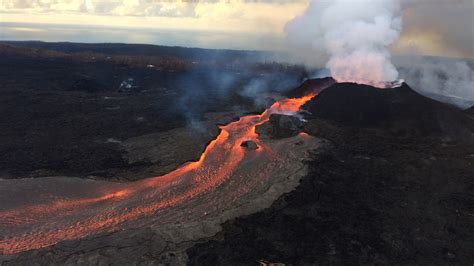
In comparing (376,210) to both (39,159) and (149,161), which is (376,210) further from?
(39,159)

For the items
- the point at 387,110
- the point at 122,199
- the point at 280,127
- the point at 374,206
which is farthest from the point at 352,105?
the point at 122,199

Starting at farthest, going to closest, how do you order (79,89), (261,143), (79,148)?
(79,89)
(261,143)
(79,148)

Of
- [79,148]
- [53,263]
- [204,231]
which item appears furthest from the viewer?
[79,148]

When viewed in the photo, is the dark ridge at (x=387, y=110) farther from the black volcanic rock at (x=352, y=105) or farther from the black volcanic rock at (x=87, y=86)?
the black volcanic rock at (x=87, y=86)

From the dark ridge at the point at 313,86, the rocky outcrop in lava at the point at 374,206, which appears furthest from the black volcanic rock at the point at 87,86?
the rocky outcrop in lava at the point at 374,206

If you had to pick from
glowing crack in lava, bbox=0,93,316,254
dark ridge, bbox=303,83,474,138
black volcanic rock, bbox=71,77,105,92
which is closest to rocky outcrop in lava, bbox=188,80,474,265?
dark ridge, bbox=303,83,474,138

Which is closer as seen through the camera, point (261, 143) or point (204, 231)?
point (204, 231)

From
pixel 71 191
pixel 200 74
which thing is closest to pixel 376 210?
pixel 71 191
